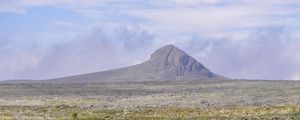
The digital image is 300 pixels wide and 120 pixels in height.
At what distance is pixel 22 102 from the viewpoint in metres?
83.7

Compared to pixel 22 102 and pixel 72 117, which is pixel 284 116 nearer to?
pixel 72 117

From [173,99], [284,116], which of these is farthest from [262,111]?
[173,99]

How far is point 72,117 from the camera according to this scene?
2117 inches

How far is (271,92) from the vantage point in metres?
94.6

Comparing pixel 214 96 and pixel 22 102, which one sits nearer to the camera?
pixel 22 102

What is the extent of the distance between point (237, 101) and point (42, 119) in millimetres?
31912

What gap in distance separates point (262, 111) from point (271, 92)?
36938 millimetres

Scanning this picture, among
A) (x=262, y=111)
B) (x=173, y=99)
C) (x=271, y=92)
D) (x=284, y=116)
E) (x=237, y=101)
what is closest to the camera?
(x=284, y=116)

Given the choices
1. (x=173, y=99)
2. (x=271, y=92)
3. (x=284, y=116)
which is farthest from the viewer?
(x=271, y=92)

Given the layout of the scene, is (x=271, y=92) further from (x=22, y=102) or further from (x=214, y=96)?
(x=22, y=102)

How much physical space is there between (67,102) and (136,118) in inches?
1279

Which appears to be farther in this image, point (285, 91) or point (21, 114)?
point (285, 91)

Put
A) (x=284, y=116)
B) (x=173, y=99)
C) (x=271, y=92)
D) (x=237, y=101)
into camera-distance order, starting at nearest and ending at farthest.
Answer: (x=284, y=116) < (x=237, y=101) < (x=173, y=99) < (x=271, y=92)

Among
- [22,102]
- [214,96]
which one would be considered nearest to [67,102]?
[22,102]
